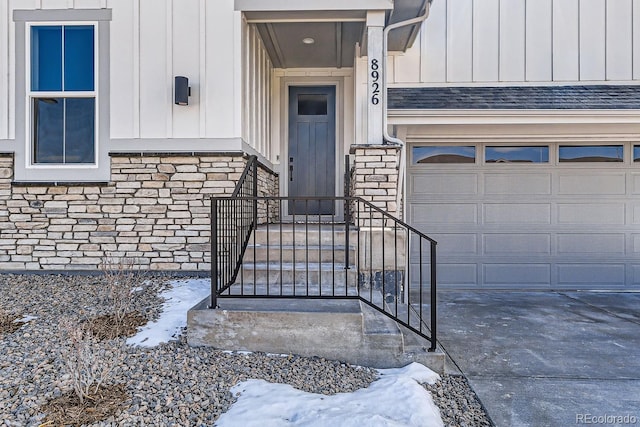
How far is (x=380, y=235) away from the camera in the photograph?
434 centimetres

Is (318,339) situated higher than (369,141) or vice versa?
(369,141)

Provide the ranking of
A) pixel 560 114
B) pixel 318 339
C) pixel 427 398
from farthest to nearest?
pixel 560 114, pixel 318 339, pixel 427 398

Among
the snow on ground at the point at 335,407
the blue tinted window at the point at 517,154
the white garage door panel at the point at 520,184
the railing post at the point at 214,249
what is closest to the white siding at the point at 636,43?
the blue tinted window at the point at 517,154

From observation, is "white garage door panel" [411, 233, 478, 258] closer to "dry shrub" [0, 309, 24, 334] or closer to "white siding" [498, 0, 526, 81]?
"white siding" [498, 0, 526, 81]

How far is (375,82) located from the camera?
14.9 ft

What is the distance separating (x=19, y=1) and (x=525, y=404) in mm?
6363

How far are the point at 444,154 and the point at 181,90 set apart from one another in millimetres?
3852

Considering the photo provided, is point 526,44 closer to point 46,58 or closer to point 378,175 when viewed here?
point 378,175

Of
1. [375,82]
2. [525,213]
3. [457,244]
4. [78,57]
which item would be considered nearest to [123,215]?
[78,57]

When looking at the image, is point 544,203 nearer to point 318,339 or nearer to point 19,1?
point 318,339

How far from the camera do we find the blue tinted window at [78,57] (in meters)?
4.84

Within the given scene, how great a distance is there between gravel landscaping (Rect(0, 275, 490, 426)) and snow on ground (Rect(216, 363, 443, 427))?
0.09 meters

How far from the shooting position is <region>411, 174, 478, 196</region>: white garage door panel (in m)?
6.26

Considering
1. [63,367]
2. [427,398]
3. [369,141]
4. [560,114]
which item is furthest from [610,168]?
[63,367]
